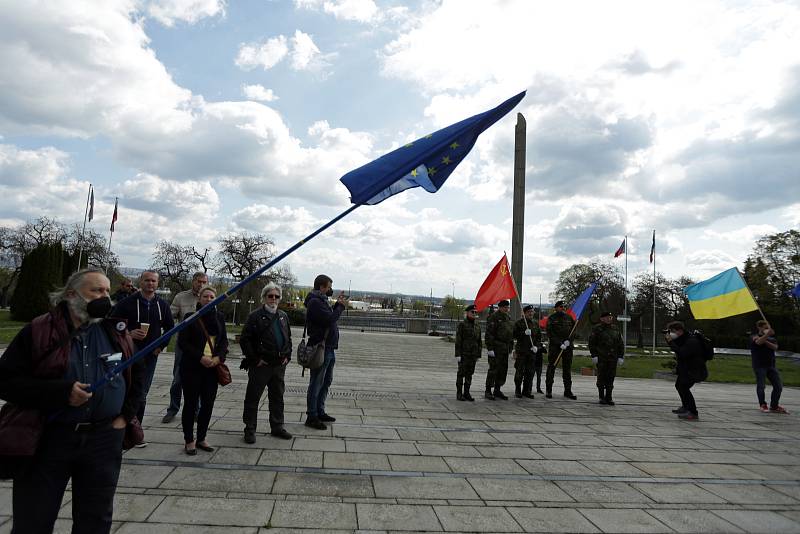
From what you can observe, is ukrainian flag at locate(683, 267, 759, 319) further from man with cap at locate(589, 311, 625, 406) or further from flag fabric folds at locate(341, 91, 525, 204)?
flag fabric folds at locate(341, 91, 525, 204)

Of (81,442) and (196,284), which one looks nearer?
(81,442)

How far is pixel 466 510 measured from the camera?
4.34m

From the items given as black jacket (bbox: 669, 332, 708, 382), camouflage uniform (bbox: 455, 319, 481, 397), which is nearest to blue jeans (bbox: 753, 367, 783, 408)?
black jacket (bbox: 669, 332, 708, 382)

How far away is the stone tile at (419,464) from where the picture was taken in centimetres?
540

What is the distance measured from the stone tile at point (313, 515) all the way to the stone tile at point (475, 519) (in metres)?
0.74

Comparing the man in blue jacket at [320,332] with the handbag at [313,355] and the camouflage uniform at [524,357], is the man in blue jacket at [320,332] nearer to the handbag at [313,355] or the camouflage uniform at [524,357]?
the handbag at [313,355]

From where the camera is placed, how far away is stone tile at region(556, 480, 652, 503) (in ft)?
15.8

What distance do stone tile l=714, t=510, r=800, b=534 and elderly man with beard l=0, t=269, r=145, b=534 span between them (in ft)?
15.9

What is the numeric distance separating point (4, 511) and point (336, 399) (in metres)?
5.91

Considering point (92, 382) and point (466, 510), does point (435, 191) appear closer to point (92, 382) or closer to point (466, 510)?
point (466, 510)

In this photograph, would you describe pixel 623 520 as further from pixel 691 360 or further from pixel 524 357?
pixel 524 357

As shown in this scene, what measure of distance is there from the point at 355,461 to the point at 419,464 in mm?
695

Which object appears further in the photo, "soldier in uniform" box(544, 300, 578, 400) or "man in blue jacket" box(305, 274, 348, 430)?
"soldier in uniform" box(544, 300, 578, 400)

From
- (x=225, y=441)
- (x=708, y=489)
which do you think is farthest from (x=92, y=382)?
(x=708, y=489)
